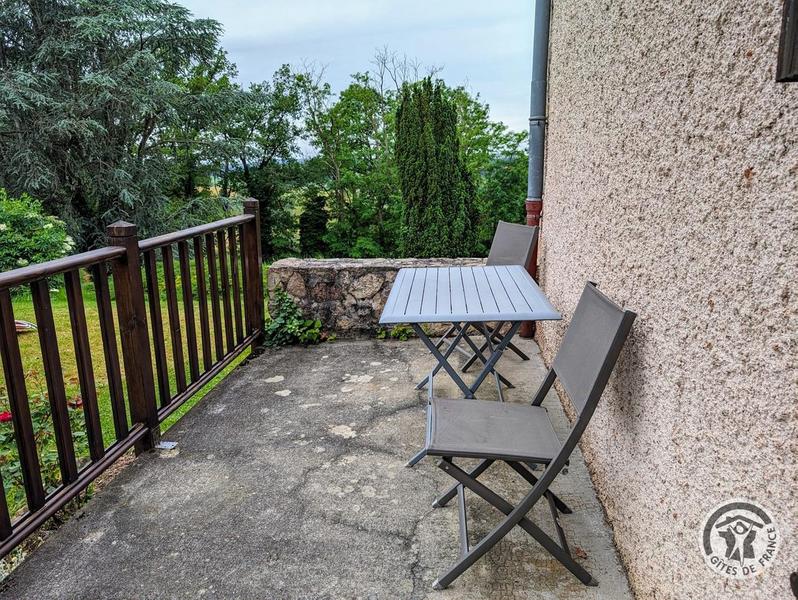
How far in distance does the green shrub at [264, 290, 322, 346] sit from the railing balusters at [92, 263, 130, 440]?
6.33 ft

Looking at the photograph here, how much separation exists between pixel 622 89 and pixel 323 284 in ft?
9.81

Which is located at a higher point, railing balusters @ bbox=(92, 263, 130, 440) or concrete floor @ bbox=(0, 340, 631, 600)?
railing balusters @ bbox=(92, 263, 130, 440)

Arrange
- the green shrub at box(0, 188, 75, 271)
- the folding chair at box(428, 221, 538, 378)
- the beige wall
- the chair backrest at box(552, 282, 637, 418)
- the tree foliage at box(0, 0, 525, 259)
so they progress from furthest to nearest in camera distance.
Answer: the tree foliage at box(0, 0, 525, 259) < the green shrub at box(0, 188, 75, 271) < the folding chair at box(428, 221, 538, 378) < the chair backrest at box(552, 282, 637, 418) < the beige wall

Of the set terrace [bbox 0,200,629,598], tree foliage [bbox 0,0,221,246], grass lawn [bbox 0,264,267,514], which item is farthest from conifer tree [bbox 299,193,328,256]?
terrace [bbox 0,200,629,598]

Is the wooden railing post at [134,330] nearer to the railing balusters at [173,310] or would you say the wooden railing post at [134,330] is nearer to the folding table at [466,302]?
the railing balusters at [173,310]

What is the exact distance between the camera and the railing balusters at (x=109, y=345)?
2426 mm

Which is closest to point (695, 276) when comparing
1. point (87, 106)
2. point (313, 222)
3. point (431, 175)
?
point (431, 175)

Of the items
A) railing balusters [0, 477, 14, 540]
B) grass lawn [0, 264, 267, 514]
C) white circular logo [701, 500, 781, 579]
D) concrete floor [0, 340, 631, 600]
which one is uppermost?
white circular logo [701, 500, 781, 579]

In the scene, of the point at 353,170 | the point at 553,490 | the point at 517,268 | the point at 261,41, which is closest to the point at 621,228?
the point at 553,490

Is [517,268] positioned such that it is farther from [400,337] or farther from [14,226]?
[14,226]

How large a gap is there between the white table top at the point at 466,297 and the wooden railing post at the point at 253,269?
1246 millimetres

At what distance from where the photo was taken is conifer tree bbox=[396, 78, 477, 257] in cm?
782

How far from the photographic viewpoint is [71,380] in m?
4.43

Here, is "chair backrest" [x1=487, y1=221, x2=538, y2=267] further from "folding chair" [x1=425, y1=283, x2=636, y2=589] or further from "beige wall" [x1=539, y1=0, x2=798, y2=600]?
"folding chair" [x1=425, y1=283, x2=636, y2=589]
